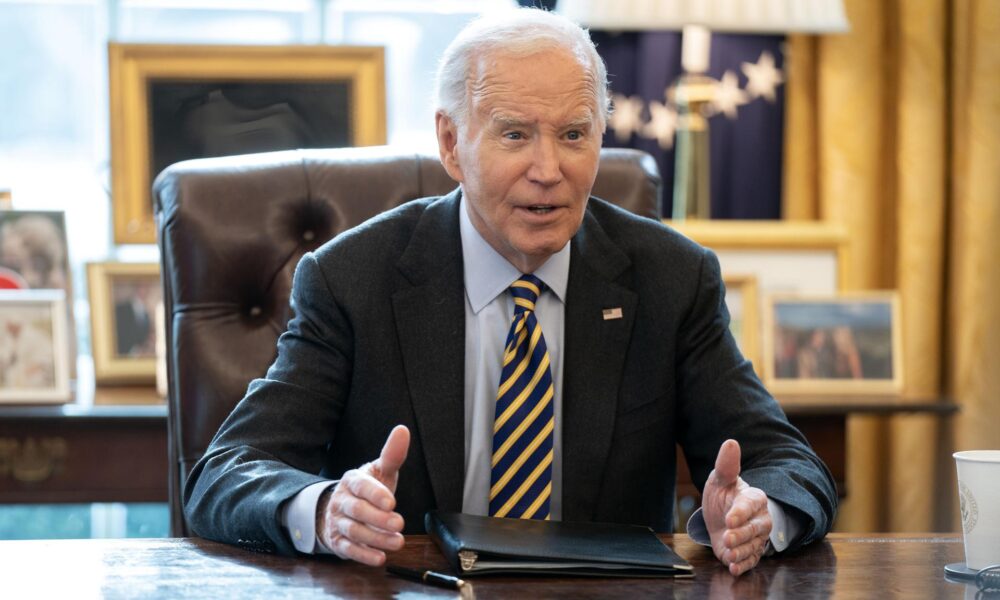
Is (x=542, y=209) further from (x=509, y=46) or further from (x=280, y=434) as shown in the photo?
(x=280, y=434)

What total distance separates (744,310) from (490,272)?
1.15 m

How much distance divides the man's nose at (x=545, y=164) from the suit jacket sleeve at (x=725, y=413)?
309 mm

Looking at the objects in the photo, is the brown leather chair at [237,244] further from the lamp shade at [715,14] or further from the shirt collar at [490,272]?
the lamp shade at [715,14]

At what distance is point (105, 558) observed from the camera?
136cm

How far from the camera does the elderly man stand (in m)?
1.77

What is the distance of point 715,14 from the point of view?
2752 mm

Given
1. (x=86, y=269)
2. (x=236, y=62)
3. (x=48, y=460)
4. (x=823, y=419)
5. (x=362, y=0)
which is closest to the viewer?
(x=48, y=460)

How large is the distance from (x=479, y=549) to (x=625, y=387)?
2.03 feet

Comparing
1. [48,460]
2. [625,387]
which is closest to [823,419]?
[625,387]

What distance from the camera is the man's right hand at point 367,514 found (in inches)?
52.4

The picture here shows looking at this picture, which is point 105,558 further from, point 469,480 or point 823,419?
point 823,419

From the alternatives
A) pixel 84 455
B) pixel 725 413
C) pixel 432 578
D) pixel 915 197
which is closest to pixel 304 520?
pixel 432 578

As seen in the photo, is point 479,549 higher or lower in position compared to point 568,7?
lower

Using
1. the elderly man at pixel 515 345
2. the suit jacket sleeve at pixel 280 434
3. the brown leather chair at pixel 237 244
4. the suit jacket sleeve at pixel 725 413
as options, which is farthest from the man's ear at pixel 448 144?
the suit jacket sleeve at pixel 725 413
